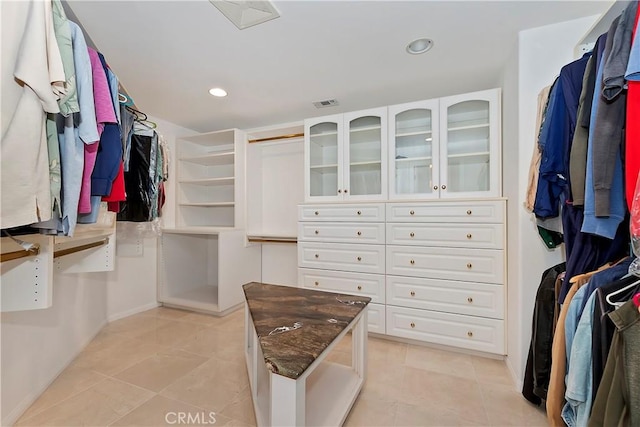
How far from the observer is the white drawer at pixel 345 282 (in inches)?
94.3

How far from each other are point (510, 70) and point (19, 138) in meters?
2.53

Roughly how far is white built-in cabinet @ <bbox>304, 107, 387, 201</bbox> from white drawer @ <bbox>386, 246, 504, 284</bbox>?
555mm

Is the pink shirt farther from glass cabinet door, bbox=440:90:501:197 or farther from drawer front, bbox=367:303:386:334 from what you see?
glass cabinet door, bbox=440:90:501:197

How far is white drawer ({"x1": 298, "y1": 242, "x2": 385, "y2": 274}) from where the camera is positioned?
241cm

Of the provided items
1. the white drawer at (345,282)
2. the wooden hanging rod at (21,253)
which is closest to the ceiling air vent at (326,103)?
the white drawer at (345,282)

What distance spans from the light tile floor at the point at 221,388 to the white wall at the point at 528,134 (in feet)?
1.14

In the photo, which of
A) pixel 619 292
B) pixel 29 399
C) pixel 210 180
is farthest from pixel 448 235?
pixel 29 399

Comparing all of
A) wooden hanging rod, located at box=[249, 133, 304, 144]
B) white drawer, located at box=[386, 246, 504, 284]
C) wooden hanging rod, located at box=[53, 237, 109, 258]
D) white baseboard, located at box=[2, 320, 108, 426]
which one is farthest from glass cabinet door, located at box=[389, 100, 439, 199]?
white baseboard, located at box=[2, 320, 108, 426]

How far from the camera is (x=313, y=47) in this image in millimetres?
1824

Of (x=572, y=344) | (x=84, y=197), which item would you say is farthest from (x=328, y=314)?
(x=84, y=197)

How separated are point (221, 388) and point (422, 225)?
1.85m

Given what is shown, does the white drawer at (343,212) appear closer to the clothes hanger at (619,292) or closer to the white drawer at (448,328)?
the white drawer at (448,328)

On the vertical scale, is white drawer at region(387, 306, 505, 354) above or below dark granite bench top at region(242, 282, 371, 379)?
below

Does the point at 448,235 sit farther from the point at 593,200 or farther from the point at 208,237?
the point at 208,237
